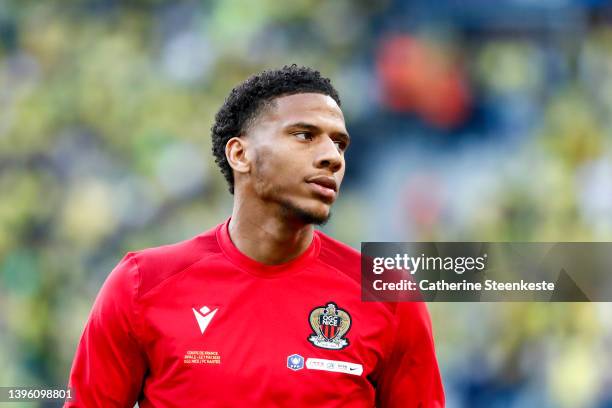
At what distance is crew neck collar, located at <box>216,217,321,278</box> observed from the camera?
261 centimetres

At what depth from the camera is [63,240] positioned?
610 centimetres

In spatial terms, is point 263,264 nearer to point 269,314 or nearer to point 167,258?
point 269,314

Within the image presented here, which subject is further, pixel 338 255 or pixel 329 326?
pixel 338 255

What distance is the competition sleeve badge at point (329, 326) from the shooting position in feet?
8.17

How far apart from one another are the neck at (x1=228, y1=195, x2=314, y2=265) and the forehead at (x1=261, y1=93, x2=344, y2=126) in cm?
26

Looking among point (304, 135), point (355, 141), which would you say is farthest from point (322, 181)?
point (355, 141)

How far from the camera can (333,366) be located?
246 cm

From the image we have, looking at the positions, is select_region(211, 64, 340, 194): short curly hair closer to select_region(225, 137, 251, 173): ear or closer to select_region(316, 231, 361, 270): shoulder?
select_region(225, 137, 251, 173): ear

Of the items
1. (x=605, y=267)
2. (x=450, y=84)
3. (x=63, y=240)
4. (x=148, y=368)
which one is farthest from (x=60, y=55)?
(x=148, y=368)

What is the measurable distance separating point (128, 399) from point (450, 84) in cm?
421

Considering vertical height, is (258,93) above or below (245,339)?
above

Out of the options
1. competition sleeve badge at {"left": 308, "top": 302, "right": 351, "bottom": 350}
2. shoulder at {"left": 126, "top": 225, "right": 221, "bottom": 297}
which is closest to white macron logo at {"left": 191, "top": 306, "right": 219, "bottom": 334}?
shoulder at {"left": 126, "top": 225, "right": 221, "bottom": 297}

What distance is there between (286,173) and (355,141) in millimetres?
3582

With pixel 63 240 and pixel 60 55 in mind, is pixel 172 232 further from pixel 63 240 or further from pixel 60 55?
pixel 60 55
